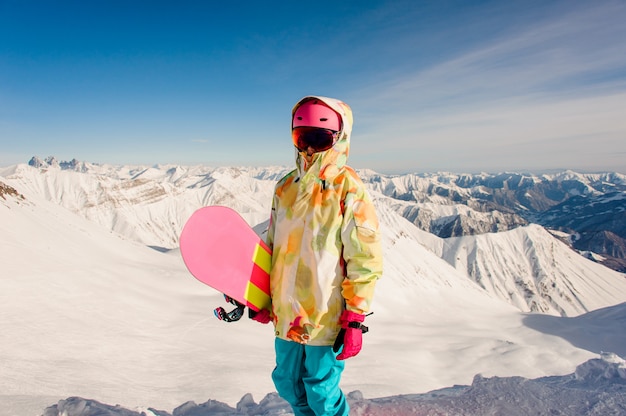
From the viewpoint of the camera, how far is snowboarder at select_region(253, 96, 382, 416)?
118 inches

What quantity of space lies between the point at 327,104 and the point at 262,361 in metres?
8.10

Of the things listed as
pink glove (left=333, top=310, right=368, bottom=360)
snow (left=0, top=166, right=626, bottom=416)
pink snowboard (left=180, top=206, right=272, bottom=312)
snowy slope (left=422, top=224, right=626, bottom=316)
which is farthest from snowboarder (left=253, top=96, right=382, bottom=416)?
snowy slope (left=422, top=224, right=626, bottom=316)

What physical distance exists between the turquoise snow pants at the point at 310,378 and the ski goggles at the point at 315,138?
80.0 inches

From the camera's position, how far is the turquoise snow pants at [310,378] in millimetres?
3135

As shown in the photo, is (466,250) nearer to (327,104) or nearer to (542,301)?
(542,301)

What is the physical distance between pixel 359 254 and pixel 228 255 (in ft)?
4.74

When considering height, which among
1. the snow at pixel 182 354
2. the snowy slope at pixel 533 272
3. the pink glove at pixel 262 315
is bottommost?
the snowy slope at pixel 533 272

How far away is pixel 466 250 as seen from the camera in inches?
6865

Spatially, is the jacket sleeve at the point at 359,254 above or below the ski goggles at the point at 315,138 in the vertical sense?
below

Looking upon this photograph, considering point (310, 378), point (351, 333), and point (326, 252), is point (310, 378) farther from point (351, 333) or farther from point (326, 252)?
point (326, 252)

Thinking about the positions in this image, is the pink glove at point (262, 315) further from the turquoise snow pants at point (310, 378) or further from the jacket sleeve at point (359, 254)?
the jacket sleeve at point (359, 254)

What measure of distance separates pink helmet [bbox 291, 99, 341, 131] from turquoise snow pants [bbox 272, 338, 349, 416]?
222cm

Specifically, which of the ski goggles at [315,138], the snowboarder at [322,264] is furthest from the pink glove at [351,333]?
the ski goggles at [315,138]

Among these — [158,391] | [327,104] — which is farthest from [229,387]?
[327,104]
